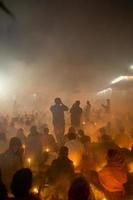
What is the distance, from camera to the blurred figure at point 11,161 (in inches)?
274

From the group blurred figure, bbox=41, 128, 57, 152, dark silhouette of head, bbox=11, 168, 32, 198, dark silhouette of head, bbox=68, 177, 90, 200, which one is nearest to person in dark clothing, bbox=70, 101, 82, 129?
blurred figure, bbox=41, 128, 57, 152

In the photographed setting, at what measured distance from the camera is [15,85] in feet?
105

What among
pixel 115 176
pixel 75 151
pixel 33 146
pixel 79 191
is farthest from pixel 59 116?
pixel 79 191

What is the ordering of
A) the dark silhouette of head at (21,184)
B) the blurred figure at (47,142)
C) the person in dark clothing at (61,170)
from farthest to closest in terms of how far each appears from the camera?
the blurred figure at (47,142), the person in dark clothing at (61,170), the dark silhouette of head at (21,184)

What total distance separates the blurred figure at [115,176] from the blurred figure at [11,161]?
190 cm

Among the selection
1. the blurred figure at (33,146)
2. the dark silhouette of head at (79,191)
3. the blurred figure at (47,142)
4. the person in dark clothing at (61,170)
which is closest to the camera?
the dark silhouette of head at (79,191)

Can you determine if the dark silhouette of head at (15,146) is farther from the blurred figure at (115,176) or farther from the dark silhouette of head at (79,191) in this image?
the dark silhouette of head at (79,191)

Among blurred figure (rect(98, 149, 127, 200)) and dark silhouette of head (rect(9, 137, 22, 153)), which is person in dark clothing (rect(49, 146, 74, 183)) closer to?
blurred figure (rect(98, 149, 127, 200))

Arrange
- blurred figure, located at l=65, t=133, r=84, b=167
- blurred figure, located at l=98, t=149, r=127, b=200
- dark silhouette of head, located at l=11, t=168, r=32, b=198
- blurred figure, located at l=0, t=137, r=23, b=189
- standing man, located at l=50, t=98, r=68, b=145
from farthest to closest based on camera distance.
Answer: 1. standing man, located at l=50, t=98, r=68, b=145
2. blurred figure, located at l=65, t=133, r=84, b=167
3. blurred figure, located at l=0, t=137, r=23, b=189
4. blurred figure, located at l=98, t=149, r=127, b=200
5. dark silhouette of head, located at l=11, t=168, r=32, b=198

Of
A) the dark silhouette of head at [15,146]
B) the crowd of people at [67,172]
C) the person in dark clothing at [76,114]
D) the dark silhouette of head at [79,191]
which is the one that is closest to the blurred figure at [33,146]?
the crowd of people at [67,172]

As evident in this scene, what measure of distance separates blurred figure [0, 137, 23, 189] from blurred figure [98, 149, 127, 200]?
190 cm

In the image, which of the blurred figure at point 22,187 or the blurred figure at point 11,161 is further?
the blurred figure at point 11,161

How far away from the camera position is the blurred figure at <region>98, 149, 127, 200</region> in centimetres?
628

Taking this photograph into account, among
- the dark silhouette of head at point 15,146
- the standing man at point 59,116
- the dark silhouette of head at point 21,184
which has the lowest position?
the dark silhouette of head at point 21,184
